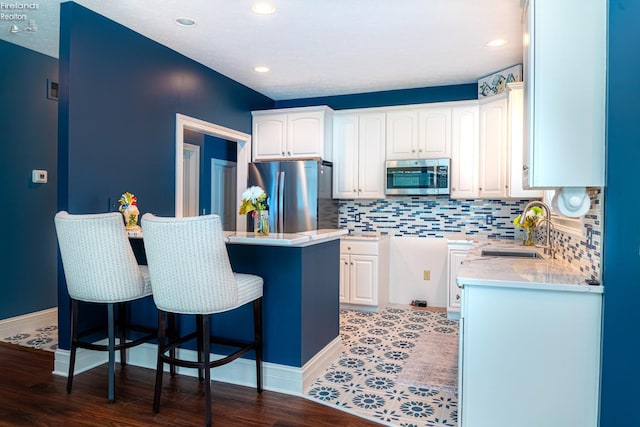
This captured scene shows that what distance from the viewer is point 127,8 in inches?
116

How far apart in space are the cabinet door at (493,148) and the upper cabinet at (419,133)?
1.26 feet

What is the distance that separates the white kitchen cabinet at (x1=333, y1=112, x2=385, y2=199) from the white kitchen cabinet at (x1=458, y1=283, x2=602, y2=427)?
9.87 ft

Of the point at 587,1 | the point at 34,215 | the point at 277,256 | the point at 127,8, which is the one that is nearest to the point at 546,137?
the point at 587,1

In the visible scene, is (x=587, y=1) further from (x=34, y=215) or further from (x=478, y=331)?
(x=34, y=215)

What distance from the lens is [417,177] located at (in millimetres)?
4668

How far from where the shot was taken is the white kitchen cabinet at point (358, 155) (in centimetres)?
489

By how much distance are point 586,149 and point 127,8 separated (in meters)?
2.95

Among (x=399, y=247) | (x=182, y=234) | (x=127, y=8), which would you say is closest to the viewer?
(x=182, y=234)

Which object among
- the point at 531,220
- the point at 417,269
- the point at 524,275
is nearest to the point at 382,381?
the point at 524,275

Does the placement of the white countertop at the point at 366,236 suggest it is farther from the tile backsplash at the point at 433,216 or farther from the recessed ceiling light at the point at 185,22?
the recessed ceiling light at the point at 185,22

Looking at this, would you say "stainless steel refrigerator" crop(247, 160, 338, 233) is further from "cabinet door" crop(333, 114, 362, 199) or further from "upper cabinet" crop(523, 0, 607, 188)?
"upper cabinet" crop(523, 0, 607, 188)

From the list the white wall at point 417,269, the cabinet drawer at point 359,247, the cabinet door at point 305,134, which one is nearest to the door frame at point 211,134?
the cabinet door at point 305,134

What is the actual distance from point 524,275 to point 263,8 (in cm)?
235

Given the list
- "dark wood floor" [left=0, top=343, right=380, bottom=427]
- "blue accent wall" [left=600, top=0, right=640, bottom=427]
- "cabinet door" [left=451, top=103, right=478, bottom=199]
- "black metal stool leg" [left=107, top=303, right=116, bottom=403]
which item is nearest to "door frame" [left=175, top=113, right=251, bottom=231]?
"black metal stool leg" [left=107, top=303, right=116, bottom=403]
